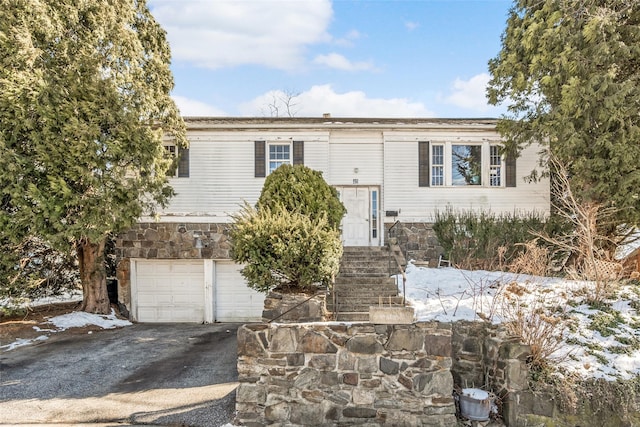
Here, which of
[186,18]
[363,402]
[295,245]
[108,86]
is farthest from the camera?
[186,18]

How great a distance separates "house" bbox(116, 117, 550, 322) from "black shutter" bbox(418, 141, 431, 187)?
0.03 m

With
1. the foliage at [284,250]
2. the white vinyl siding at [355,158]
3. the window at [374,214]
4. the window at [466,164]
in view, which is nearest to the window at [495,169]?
the window at [466,164]

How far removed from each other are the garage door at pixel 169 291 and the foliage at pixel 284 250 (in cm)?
571

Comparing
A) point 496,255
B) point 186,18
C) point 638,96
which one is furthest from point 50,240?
point 638,96

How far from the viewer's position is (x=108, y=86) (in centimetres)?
871

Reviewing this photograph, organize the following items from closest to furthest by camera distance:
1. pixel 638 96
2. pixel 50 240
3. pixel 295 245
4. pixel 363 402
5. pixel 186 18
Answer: pixel 363 402, pixel 295 245, pixel 638 96, pixel 50 240, pixel 186 18

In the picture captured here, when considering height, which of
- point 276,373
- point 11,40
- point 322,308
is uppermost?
point 11,40

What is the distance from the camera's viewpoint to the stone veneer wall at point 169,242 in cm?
1092

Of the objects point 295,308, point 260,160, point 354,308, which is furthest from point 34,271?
point 354,308

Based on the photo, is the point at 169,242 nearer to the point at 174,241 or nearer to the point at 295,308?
the point at 174,241

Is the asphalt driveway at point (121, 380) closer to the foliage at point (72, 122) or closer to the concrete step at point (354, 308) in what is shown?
the concrete step at point (354, 308)

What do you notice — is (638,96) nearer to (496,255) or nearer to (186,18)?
(496,255)

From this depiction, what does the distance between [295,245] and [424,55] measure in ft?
27.1

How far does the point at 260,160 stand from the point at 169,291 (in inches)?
203
